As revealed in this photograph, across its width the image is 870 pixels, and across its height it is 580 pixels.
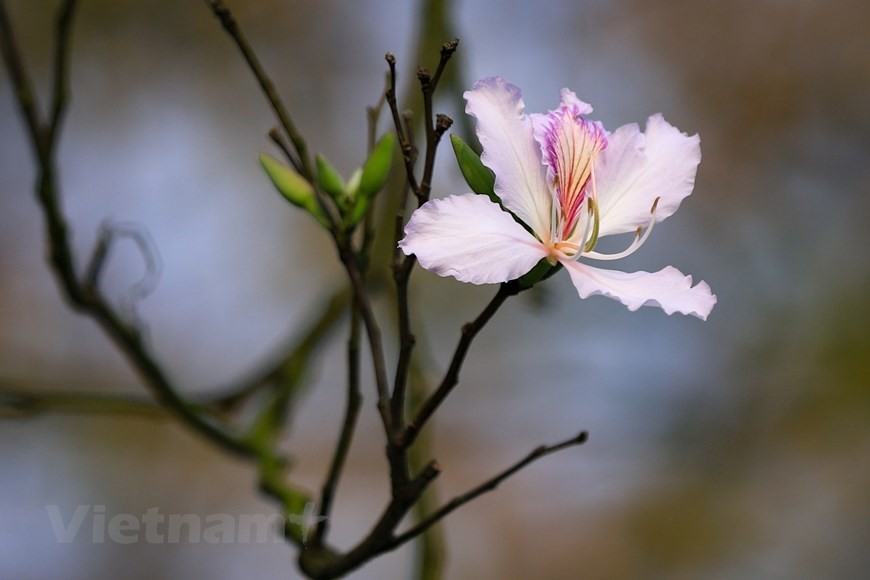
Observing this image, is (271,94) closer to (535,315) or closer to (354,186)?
(354,186)

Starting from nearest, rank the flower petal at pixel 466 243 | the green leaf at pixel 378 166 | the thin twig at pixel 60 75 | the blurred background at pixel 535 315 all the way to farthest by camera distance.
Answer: the flower petal at pixel 466 243
the green leaf at pixel 378 166
the thin twig at pixel 60 75
the blurred background at pixel 535 315

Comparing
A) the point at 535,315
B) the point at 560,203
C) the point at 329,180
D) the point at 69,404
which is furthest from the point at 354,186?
the point at 535,315

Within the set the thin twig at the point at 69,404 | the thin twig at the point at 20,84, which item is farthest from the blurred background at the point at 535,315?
the thin twig at the point at 20,84

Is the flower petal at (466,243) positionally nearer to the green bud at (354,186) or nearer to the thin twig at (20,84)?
the green bud at (354,186)

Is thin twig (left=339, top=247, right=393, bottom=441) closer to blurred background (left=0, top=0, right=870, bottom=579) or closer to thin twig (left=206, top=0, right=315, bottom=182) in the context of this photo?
thin twig (left=206, top=0, right=315, bottom=182)

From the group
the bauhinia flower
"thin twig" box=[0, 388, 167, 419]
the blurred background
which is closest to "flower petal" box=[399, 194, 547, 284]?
the bauhinia flower

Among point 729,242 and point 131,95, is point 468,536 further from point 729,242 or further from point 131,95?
point 131,95

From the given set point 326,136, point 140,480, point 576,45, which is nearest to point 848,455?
point 576,45
